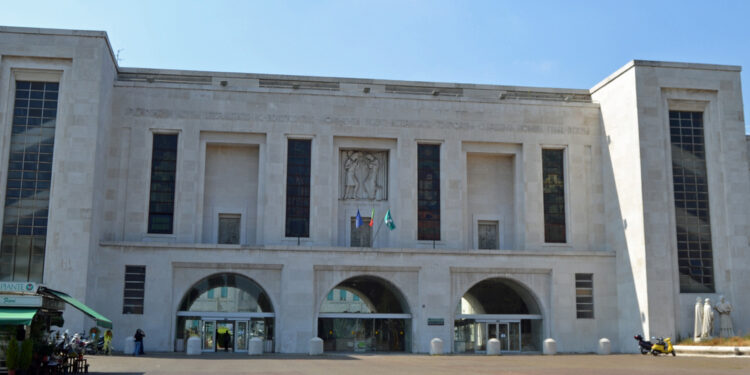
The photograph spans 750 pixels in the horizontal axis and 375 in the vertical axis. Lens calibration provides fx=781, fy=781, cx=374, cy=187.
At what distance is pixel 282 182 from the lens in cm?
4128

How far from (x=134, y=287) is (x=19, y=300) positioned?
1733 centimetres

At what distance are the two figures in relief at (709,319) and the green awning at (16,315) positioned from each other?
99.7 feet

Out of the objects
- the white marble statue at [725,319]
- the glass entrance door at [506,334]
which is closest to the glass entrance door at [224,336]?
A: the glass entrance door at [506,334]

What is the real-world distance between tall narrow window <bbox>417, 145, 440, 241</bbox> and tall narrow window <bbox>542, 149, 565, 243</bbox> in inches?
241

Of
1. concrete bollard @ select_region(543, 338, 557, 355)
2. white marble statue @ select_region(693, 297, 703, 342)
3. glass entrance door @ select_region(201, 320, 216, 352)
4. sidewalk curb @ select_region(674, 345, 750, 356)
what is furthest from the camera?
glass entrance door @ select_region(201, 320, 216, 352)

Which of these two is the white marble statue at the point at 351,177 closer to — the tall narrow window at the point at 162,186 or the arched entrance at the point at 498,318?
the arched entrance at the point at 498,318

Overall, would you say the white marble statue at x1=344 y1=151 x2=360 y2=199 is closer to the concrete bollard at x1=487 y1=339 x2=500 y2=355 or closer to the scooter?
the concrete bollard at x1=487 y1=339 x2=500 y2=355

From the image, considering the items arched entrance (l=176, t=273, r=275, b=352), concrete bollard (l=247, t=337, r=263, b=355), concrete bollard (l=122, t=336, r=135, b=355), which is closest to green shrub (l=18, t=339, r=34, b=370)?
concrete bollard (l=122, t=336, r=135, b=355)

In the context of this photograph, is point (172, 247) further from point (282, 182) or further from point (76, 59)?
point (76, 59)

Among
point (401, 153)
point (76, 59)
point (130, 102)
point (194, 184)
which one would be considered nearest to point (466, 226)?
point (401, 153)

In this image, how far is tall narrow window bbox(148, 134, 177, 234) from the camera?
133 feet

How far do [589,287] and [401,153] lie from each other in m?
12.4

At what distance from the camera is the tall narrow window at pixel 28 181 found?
121 feet

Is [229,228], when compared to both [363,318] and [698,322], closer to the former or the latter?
[363,318]
